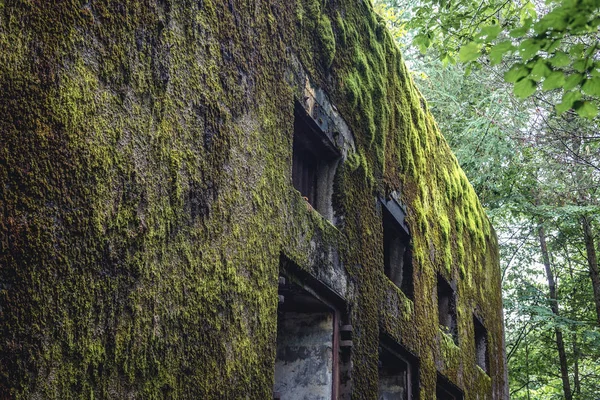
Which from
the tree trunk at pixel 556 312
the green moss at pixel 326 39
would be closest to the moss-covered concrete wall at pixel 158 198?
the green moss at pixel 326 39

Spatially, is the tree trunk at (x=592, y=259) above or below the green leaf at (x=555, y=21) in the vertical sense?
above

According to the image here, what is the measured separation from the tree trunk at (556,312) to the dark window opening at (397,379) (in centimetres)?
1231

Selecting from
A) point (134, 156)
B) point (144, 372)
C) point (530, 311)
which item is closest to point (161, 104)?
point (134, 156)

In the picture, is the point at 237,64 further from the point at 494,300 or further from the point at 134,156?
the point at 494,300

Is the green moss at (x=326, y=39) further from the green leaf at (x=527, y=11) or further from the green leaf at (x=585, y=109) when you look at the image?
the green leaf at (x=585, y=109)

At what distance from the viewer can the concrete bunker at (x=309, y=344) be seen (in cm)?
545

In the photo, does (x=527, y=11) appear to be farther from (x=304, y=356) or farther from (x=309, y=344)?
(x=304, y=356)

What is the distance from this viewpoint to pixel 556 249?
20.4 m

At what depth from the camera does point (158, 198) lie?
11.3 feet

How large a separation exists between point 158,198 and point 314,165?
9.91ft

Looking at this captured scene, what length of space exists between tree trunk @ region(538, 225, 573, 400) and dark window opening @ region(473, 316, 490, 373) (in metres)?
7.20

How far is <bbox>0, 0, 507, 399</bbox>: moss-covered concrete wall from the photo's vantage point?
263 cm

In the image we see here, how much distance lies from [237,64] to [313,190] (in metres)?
2.07

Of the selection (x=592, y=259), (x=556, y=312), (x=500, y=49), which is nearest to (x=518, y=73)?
(x=500, y=49)
